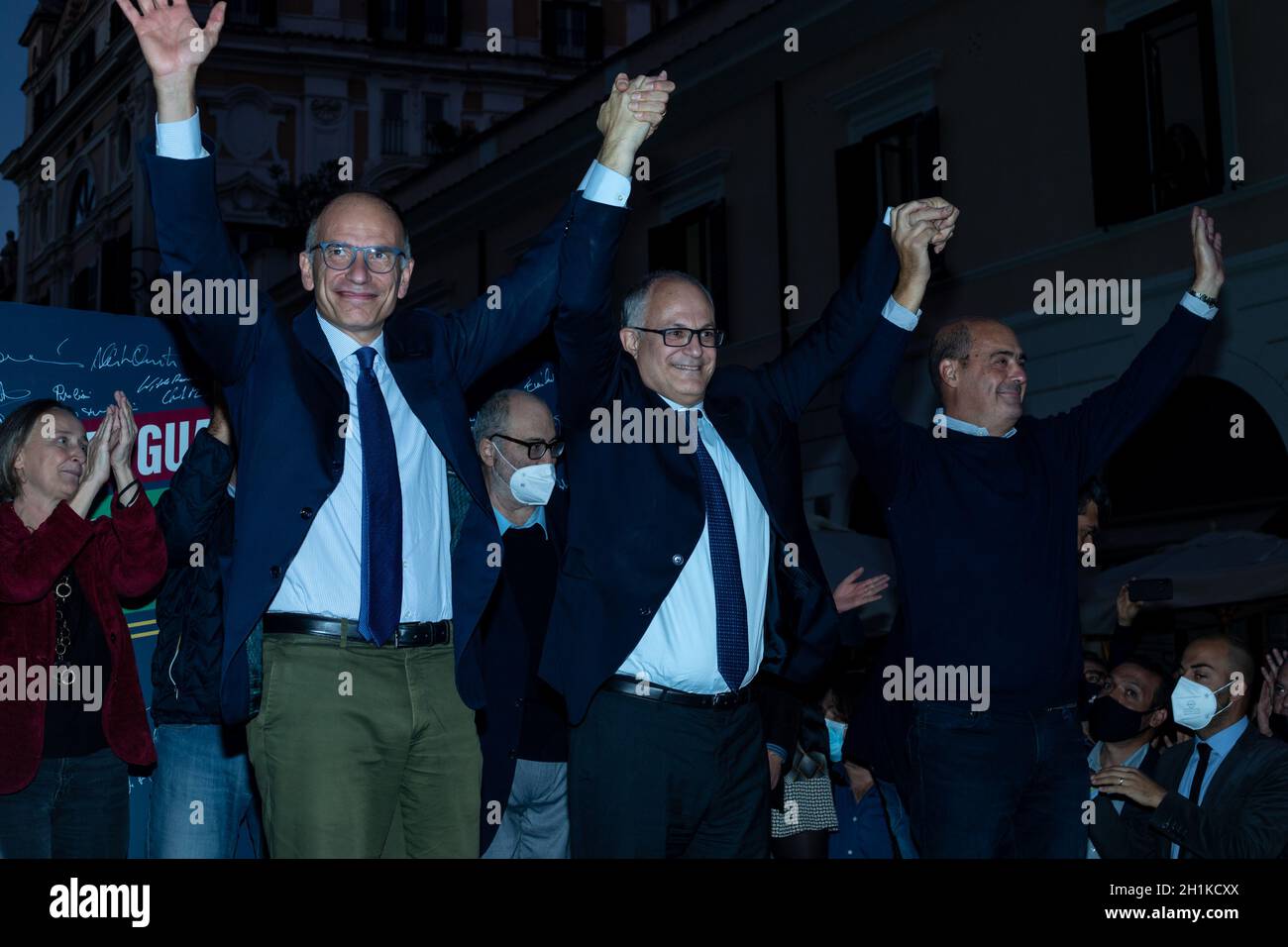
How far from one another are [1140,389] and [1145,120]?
30.3 ft

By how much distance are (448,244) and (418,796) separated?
2101cm

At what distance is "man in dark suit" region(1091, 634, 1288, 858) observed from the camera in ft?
17.1

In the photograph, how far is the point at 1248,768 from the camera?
5.50 m

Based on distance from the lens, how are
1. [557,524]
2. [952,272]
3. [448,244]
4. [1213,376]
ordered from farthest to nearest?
[448,244] → [952,272] → [1213,376] → [557,524]

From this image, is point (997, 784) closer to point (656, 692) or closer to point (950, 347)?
point (656, 692)

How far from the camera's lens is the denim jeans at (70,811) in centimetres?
481

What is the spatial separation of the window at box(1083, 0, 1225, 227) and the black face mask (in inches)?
300

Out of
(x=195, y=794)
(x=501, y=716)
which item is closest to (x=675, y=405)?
(x=501, y=716)

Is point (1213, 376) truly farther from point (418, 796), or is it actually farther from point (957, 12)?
point (418, 796)

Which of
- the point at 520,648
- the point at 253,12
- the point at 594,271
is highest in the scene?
the point at 253,12

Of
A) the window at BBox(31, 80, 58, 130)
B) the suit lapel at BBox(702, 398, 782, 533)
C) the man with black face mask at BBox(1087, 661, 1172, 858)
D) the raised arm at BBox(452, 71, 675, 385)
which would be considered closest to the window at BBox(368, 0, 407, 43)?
the window at BBox(31, 80, 58, 130)

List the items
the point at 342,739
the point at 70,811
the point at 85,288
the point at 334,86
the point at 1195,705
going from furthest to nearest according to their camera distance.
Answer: the point at 85,288
the point at 334,86
the point at 1195,705
the point at 70,811
the point at 342,739

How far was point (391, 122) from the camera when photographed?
113 ft
